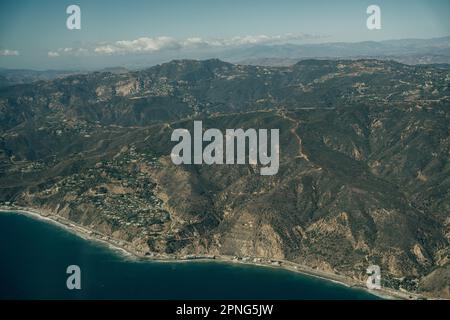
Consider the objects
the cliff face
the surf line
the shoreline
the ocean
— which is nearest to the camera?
the ocean

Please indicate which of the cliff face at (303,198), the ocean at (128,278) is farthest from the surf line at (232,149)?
the ocean at (128,278)

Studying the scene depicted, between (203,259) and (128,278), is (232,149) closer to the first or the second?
(203,259)

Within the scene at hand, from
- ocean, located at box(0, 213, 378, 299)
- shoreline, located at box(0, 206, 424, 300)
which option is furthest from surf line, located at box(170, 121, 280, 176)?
ocean, located at box(0, 213, 378, 299)

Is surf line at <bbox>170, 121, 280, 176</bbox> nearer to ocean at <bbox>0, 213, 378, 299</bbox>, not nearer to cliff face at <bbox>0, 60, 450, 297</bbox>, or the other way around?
cliff face at <bbox>0, 60, 450, 297</bbox>

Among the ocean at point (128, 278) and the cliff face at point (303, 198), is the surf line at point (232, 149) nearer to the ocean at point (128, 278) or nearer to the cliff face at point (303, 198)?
the cliff face at point (303, 198)

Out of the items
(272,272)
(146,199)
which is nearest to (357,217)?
(272,272)

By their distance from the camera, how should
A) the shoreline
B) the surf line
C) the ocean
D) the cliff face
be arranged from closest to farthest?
the ocean → the shoreline → the cliff face → the surf line

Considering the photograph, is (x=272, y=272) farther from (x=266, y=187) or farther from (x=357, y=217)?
(x=266, y=187)
